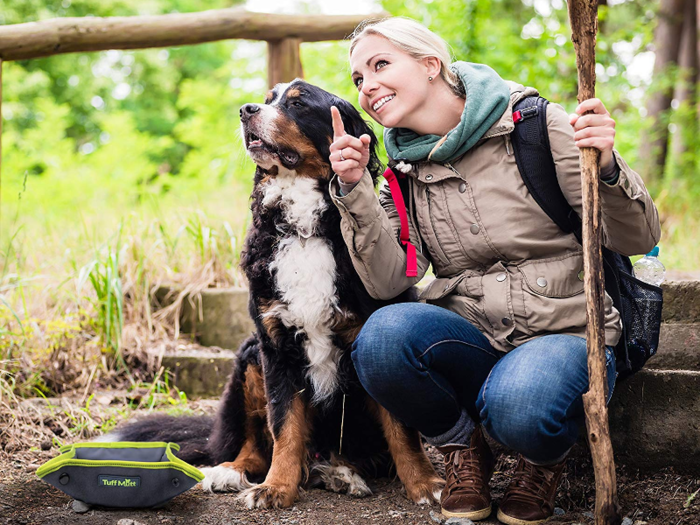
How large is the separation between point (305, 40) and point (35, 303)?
265 centimetres

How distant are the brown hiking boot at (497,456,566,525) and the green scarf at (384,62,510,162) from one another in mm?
1012

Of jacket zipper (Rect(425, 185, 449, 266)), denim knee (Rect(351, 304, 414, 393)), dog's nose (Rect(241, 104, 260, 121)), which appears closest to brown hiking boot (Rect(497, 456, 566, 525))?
denim knee (Rect(351, 304, 414, 393))

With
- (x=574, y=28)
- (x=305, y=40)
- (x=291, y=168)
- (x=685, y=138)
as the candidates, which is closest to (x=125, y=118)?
(x=305, y=40)

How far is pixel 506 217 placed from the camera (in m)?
2.07

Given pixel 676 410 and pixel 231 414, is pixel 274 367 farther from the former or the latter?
pixel 676 410

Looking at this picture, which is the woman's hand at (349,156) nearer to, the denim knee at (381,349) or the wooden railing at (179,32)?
the denim knee at (381,349)

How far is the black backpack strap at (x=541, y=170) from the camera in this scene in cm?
205

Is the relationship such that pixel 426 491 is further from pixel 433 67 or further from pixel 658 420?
pixel 433 67

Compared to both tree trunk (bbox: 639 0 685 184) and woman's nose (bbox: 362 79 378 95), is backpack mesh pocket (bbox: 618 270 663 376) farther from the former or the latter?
tree trunk (bbox: 639 0 685 184)

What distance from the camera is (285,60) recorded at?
4789mm

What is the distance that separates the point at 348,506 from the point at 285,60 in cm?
348

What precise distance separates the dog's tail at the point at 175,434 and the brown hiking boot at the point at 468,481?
3.51 ft

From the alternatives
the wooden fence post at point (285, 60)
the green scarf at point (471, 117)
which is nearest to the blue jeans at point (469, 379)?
the green scarf at point (471, 117)

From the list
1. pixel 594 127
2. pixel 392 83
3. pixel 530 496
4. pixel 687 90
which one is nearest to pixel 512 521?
pixel 530 496
